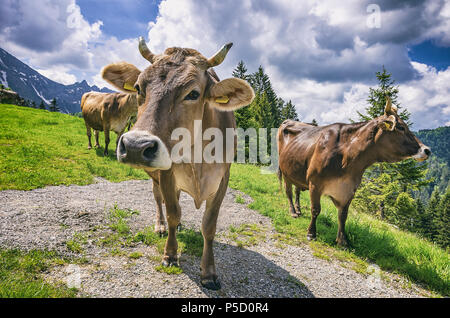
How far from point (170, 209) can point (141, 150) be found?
1.88m

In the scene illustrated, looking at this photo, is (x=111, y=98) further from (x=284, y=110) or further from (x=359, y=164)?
(x=284, y=110)

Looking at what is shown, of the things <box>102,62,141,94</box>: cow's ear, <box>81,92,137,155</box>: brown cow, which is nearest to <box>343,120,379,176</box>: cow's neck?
<box>102,62,141,94</box>: cow's ear

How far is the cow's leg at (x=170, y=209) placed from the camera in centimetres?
348

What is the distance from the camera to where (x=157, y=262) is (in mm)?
3703

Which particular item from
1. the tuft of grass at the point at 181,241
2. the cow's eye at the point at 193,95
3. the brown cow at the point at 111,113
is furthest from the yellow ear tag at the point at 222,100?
the brown cow at the point at 111,113

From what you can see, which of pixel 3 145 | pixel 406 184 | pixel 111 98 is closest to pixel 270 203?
pixel 111 98

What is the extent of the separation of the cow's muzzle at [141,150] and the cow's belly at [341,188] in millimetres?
4756

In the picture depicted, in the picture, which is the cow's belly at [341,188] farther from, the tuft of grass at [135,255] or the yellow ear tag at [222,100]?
the tuft of grass at [135,255]

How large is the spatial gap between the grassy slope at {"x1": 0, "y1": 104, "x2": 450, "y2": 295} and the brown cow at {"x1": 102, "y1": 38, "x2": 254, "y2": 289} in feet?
9.86

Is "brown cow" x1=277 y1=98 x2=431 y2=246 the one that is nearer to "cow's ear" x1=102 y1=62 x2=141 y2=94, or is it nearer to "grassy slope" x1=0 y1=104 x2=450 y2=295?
"grassy slope" x1=0 y1=104 x2=450 y2=295

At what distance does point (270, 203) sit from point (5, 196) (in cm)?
738

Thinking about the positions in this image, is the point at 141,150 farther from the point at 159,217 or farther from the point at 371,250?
the point at 371,250

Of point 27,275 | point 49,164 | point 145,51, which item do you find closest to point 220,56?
point 145,51

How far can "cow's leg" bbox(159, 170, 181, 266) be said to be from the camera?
348 cm
